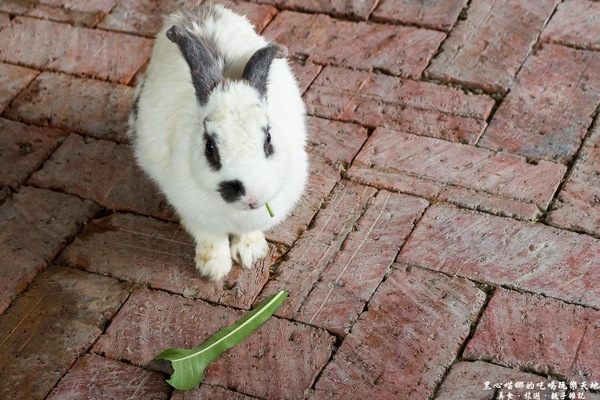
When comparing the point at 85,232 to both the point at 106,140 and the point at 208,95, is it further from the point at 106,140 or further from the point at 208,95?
the point at 208,95

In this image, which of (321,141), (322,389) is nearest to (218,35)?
(321,141)

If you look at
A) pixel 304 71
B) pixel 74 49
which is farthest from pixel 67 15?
pixel 304 71

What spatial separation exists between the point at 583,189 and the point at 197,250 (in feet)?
5.98

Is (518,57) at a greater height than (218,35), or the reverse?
(218,35)

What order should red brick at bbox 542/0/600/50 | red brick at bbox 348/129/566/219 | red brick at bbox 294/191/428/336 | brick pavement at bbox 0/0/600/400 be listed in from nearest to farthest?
brick pavement at bbox 0/0/600/400 < red brick at bbox 294/191/428/336 < red brick at bbox 348/129/566/219 < red brick at bbox 542/0/600/50

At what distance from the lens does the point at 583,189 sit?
4.06 m

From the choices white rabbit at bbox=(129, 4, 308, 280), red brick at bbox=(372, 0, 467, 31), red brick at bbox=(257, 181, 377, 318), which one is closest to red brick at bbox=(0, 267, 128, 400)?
white rabbit at bbox=(129, 4, 308, 280)

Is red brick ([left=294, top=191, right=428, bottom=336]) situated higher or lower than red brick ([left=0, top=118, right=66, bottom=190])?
higher

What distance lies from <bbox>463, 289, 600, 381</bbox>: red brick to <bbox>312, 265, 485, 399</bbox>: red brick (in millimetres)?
82

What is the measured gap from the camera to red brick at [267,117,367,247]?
410 centimetres

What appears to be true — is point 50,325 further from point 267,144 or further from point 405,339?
point 405,339

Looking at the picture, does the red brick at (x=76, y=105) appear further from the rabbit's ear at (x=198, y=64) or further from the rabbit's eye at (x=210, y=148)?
the rabbit's eye at (x=210, y=148)

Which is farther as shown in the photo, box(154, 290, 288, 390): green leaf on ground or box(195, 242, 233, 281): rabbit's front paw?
box(195, 242, 233, 281): rabbit's front paw

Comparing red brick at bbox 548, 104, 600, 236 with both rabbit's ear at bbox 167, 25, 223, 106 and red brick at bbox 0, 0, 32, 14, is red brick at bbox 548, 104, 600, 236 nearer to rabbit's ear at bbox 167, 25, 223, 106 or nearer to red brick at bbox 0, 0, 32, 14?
rabbit's ear at bbox 167, 25, 223, 106
